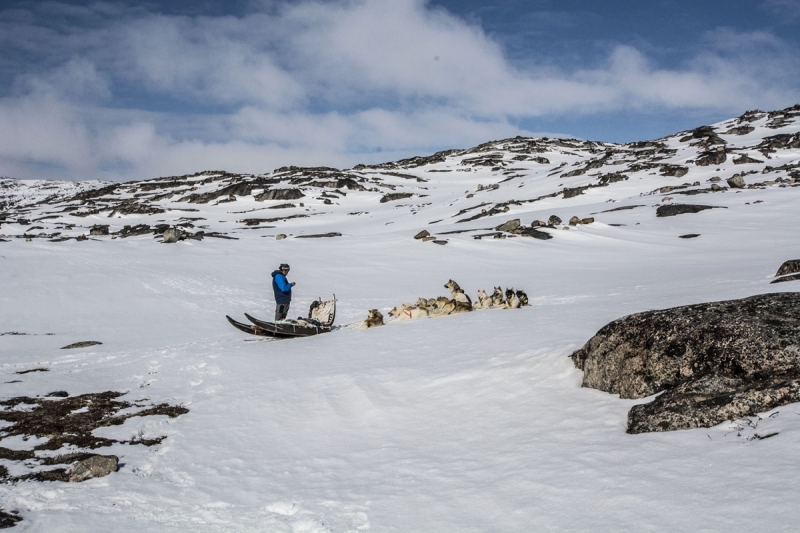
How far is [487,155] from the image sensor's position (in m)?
137

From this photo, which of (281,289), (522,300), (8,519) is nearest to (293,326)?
(281,289)

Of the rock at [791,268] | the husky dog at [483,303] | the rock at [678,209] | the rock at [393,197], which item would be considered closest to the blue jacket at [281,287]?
the husky dog at [483,303]

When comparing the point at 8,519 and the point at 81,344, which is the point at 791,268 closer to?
the point at 8,519

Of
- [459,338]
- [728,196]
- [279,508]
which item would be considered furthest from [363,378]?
[728,196]

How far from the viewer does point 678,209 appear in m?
37.2

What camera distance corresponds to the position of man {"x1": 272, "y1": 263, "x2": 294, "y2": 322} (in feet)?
50.0

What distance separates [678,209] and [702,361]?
36.3 m

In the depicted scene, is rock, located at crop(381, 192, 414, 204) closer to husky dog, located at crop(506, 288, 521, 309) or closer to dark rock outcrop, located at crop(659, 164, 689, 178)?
dark rock outcrop, located at crop(659, 164, 689, 178)

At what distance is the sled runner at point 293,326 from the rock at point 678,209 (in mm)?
31650

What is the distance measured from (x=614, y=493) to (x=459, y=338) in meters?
7.34

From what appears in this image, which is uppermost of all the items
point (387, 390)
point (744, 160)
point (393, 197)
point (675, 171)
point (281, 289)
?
point (393, 197)

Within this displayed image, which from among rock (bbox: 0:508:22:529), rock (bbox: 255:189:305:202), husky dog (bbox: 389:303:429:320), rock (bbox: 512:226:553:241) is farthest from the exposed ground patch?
rock (bbox: 255:189:305:202)

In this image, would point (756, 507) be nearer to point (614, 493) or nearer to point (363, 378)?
point (614, 493)

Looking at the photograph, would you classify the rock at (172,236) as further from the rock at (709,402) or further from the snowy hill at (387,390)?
the rock at (709,402)
